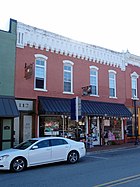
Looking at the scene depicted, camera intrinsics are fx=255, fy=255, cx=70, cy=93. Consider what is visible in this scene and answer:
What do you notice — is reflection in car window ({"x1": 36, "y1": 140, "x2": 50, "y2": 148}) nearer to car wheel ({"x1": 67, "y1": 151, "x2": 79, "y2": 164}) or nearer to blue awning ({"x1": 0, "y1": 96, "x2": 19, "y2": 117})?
car wheel ({"x1": 67, "y1": 151, "x2": 79, "y2": 164})

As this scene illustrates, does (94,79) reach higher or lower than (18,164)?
higher

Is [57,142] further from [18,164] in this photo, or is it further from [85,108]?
[85,108]

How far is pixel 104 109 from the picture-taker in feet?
67.9

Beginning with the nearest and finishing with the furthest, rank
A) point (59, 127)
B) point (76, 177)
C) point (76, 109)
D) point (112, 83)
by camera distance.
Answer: point (76, 177)
point (76, 109)
point (59, 127)
point (112, 83)

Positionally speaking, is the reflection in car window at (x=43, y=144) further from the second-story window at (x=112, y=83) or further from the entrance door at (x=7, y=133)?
the second-story window at (x=112, y=83)

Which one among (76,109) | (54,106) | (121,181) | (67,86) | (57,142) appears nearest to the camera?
(121,181)

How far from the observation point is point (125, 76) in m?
24.4

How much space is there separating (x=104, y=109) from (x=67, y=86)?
3671 millimetres

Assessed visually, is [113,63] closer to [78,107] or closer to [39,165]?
[78,107]

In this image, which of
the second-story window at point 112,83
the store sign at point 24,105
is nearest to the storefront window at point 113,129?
the second-story window at point 112,83

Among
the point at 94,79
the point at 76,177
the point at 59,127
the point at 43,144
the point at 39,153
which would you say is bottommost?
the point at 76,177

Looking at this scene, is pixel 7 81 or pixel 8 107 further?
pixel 7 81

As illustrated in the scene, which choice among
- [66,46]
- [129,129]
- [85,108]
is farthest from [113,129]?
[66,46]

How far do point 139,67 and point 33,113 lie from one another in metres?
13.4
